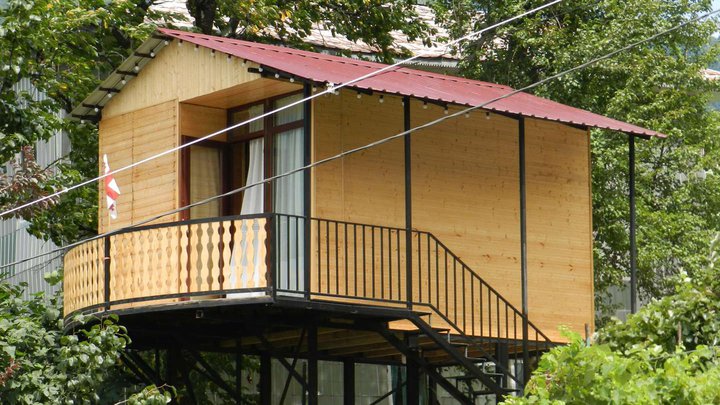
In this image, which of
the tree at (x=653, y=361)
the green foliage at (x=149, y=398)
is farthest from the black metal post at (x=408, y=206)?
the tree at (x=653, y=361)

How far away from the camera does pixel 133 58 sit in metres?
21.1

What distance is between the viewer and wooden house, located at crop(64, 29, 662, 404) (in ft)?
61.7

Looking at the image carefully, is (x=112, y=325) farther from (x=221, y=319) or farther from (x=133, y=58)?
(x=133, y=58)

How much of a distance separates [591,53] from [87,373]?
37.9ft

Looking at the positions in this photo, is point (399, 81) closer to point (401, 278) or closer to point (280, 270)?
point (401, 278)

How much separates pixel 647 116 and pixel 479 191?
7.09m

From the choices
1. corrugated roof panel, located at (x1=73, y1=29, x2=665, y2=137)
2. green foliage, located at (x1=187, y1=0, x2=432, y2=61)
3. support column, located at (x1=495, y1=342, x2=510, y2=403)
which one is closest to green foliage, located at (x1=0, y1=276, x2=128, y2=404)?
corrugated roof panel, located at (x1=73, y1=29, x2=665, y2=137)

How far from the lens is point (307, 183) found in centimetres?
1864

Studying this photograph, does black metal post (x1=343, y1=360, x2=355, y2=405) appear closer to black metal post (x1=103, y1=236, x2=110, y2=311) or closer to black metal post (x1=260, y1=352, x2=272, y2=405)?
black metal post (x1=260, y1=352, x2=272, y2=405)

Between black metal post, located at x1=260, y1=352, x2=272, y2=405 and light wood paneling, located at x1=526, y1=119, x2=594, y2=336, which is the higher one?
light wood paneling, located at x1=526, y1=119, x2=594, y2=336

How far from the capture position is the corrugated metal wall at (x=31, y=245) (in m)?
28.0

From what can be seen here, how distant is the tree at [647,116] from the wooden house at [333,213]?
455 centimetres

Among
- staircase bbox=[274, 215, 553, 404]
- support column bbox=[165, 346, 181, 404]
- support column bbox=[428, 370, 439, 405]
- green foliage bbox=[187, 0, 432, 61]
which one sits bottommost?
support column bbox=[428, 370, 439, 405]

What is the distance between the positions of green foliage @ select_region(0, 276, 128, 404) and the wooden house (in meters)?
0.48
